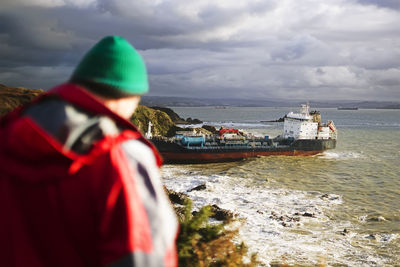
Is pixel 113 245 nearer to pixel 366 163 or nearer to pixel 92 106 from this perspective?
pixel 92 106

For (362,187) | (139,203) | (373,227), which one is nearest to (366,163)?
(362,187)

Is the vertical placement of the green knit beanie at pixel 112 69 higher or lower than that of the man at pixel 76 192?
higher

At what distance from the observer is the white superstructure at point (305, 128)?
36906 mm

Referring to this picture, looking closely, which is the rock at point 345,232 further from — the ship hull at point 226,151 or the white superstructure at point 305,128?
the white superstructure at point 305,128

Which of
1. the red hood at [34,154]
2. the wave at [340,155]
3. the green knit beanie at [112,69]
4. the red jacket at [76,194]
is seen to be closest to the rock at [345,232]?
the red jacket at [76,194]

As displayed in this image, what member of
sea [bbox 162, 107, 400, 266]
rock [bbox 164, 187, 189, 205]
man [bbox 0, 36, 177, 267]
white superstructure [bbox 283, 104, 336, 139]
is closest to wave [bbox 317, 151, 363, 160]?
white superstructure [bbox 283, 104, 336, 139]

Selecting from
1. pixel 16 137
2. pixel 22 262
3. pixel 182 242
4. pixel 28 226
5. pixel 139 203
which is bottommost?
pixel 182 242

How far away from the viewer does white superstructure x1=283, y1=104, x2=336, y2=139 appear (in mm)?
36906

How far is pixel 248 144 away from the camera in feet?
111

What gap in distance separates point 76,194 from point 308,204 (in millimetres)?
17365

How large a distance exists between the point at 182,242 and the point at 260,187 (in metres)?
18.1

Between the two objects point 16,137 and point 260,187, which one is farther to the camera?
point 260,187

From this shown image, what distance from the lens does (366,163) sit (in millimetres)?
31422

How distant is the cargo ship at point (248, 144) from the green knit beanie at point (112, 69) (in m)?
28.5
